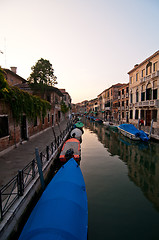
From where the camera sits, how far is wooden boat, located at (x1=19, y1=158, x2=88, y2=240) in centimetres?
308

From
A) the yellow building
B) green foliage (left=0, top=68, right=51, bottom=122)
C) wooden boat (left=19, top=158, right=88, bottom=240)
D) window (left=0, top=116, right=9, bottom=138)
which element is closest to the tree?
green foliage (left=0, top=68, right=51, bottom=122)

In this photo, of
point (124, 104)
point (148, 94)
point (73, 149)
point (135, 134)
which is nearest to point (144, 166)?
point (73, 149)

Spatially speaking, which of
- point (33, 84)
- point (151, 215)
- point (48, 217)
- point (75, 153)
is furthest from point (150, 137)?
point (33, 84)

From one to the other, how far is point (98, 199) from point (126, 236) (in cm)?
210

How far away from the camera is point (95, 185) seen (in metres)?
7.79

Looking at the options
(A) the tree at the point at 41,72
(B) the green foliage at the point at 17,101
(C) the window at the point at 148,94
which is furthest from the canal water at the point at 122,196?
(A) the tree at the point at 41,72

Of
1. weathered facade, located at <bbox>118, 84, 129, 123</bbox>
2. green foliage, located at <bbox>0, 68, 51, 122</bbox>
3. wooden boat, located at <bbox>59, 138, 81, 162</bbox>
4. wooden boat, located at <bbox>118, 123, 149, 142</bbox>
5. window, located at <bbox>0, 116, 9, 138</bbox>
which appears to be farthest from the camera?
weathered facade, located at <bbox>118, 84, 129, 123</bbox>

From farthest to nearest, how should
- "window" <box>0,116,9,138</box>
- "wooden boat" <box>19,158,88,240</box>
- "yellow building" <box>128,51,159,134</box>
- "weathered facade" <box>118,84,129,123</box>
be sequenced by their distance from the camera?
"weathered facade" <box>118,84,129,123</box> < "yellow building" <box>128,51,159,134</box> < "window" <box>0,116,9,138</box> < "wooden boat" <box>19,158,88,240</box>

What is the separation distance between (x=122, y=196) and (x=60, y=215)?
451 centimetres

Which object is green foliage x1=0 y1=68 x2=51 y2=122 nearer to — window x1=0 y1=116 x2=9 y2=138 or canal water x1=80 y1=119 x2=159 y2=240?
window x1=0 y1=116 x2=9 y2=138

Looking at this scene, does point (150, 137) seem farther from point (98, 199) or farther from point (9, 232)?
point (9, 232)

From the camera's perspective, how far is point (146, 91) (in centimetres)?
2273

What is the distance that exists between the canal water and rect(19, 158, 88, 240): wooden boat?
4.91ft

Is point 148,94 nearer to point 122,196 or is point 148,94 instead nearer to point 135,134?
point 135,134
